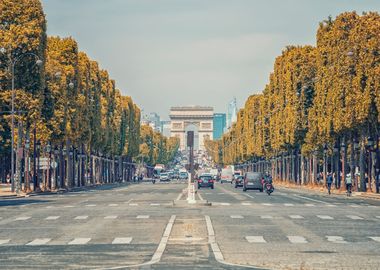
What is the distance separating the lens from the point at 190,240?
28.8 m

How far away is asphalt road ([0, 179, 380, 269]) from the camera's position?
21875 millimetres

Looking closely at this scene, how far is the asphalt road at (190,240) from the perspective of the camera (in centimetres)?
2188

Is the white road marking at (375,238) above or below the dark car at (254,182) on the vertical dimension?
below

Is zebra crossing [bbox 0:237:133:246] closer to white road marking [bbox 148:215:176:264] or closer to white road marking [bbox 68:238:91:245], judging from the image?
white road marking [bbox 68:238:91:245]

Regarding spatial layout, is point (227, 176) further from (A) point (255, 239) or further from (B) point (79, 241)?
(B) point (79, 241)

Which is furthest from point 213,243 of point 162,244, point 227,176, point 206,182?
point 227,176

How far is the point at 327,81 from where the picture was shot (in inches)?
3839

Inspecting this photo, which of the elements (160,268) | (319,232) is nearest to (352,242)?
(319,232)

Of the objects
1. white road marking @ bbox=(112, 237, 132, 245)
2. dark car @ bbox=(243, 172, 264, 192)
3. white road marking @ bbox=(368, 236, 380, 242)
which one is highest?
dark car @ bbox=(243, 172, 264, 192)

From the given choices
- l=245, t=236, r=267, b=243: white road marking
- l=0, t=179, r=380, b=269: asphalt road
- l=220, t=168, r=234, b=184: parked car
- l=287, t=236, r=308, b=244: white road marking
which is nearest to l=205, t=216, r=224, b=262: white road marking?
l=0, t=179, r=380, b=269: asphalt road

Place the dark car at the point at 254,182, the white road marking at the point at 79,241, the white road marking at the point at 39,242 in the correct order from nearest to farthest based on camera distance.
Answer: the white road marking at the point at 39,242 → the white road marking at the point at 79,241 → the dark car at the point at 254,182

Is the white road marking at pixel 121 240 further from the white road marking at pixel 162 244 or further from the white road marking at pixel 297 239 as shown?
the white road marking at pixel 297 239

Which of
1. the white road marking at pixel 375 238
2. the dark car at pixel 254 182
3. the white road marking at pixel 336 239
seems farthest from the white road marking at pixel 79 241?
the dark car at pixel 254 182

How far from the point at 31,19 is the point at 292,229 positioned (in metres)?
57.2
